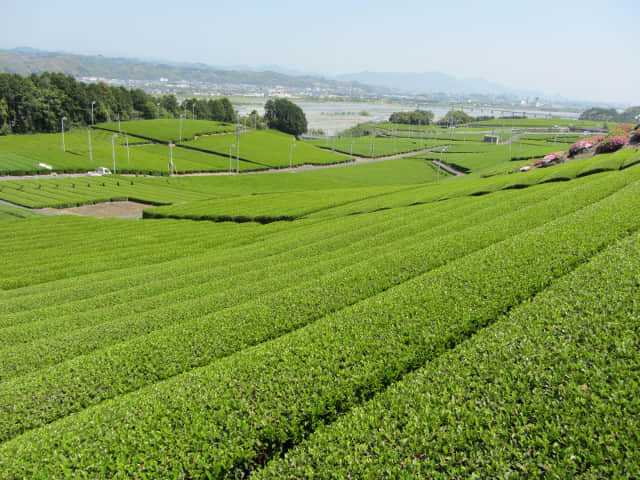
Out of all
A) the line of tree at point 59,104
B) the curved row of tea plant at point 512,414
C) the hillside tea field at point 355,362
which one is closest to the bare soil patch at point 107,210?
the hillside tea field at point 355,362

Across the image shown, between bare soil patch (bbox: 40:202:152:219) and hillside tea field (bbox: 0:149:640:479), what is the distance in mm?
34202

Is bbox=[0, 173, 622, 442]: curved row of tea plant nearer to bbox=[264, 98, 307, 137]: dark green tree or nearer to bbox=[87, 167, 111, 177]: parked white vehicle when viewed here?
bbox=[87, 167, 111, 177]: parked white vehicle

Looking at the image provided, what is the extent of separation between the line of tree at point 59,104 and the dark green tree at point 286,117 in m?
22.1

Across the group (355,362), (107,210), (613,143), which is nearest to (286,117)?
(107,210)

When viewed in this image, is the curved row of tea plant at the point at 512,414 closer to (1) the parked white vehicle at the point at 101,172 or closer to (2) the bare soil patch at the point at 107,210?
(2) the bare soil patch at the point at 107,210

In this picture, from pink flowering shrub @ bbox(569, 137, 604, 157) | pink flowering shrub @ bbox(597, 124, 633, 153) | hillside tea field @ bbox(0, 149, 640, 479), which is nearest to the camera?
hillside tea field @ bbox(0, 149, 640, 479)

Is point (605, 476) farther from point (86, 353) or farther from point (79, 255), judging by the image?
point (79, 255)

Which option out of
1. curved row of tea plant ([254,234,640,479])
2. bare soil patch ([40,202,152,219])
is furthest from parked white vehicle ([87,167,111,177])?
curved row of tea plant ([254,234,640,479])

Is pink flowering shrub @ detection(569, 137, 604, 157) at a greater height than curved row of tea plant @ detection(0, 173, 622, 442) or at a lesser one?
greater

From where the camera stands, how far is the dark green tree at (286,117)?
17400cm

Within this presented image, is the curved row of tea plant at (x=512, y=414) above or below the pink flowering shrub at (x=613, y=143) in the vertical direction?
below

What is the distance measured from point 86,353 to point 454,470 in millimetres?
11890

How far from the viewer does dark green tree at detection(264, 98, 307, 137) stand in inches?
6850

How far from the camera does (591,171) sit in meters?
31.4
